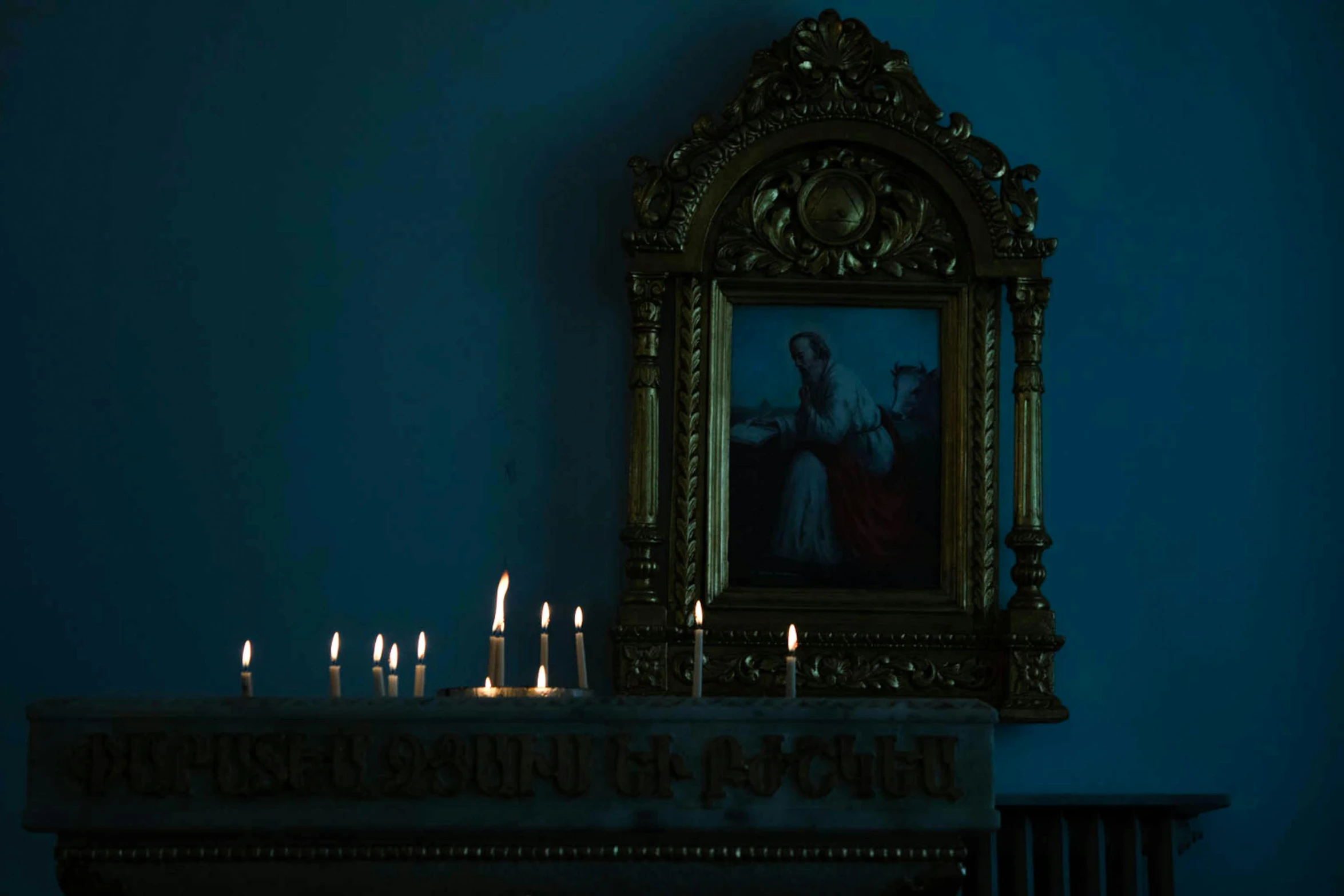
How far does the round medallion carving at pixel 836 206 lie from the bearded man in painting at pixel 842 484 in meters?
0.32

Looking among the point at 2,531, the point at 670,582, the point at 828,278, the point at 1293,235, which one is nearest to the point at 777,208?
the point at 828,278

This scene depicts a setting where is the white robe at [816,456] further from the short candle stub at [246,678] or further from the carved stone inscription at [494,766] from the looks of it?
the carved stone inscription at [494,766]

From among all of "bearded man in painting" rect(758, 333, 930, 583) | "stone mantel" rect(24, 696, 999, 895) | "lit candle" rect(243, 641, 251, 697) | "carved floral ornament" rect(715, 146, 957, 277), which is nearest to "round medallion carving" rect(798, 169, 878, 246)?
"carved floral ornament" rect(715, 146, 957, 277)

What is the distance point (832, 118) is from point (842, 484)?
0.91m

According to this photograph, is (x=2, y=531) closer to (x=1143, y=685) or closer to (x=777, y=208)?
(x=777, y=208)

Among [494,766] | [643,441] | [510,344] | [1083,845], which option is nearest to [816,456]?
[643,441]

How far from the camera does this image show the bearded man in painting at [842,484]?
346 cm

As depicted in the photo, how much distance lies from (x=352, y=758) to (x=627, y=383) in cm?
198

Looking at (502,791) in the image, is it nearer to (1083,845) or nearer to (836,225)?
(1083,845)

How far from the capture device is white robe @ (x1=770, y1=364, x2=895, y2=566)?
11.4 ft

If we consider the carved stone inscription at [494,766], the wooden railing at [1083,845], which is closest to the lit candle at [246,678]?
the carved stone inscription at [494,766]

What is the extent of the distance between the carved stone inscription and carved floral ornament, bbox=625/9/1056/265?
2005 millimetres

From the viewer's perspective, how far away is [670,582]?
3449 mm

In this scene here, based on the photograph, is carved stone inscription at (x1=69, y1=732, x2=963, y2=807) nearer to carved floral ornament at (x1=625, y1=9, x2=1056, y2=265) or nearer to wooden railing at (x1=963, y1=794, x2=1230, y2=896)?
wooden railing at (x1=963, y1=794, x2=1230, y2=896)
